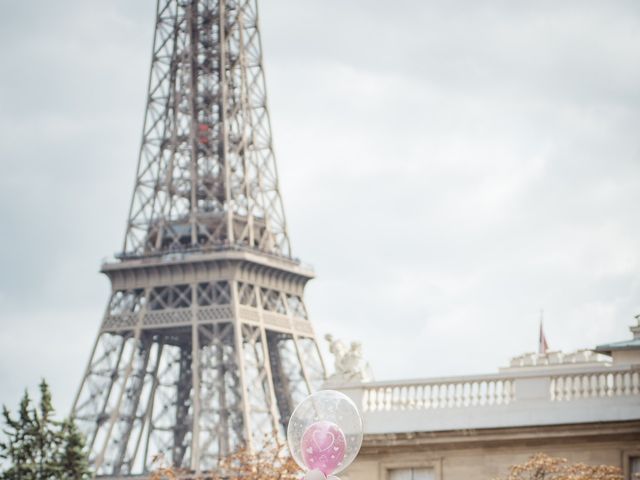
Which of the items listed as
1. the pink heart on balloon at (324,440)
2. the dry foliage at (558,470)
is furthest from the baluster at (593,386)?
the pink heart on balloon at (324,440)

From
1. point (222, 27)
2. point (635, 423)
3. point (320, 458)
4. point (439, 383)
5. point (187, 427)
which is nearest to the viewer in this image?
point (320, 458)

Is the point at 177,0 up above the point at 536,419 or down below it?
above

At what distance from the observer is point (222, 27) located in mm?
105812

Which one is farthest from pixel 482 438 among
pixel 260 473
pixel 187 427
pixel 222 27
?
pixel 222 27

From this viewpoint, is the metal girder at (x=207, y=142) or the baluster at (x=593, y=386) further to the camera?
the metal girder at (x=207, y=142)

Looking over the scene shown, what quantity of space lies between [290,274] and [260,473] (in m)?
57.5

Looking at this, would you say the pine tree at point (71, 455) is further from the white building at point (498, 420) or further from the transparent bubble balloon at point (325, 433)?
the transparent bubble balloon at point (325, 433)

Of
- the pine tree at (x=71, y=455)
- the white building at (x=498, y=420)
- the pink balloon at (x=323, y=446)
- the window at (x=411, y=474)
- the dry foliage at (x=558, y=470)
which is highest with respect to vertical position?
the pine tree at (x=71, y=455)

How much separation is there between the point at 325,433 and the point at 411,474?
19.1 metres

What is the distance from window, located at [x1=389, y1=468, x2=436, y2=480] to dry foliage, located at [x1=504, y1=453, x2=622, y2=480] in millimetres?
3208

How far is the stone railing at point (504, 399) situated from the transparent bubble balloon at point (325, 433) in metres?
17.1

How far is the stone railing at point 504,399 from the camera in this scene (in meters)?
38.7

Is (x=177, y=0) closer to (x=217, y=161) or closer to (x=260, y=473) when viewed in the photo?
(x=217, y=161)

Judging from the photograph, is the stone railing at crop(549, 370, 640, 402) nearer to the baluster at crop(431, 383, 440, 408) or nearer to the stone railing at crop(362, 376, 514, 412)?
the stone railing at crop(362, 376, 514, 412)
